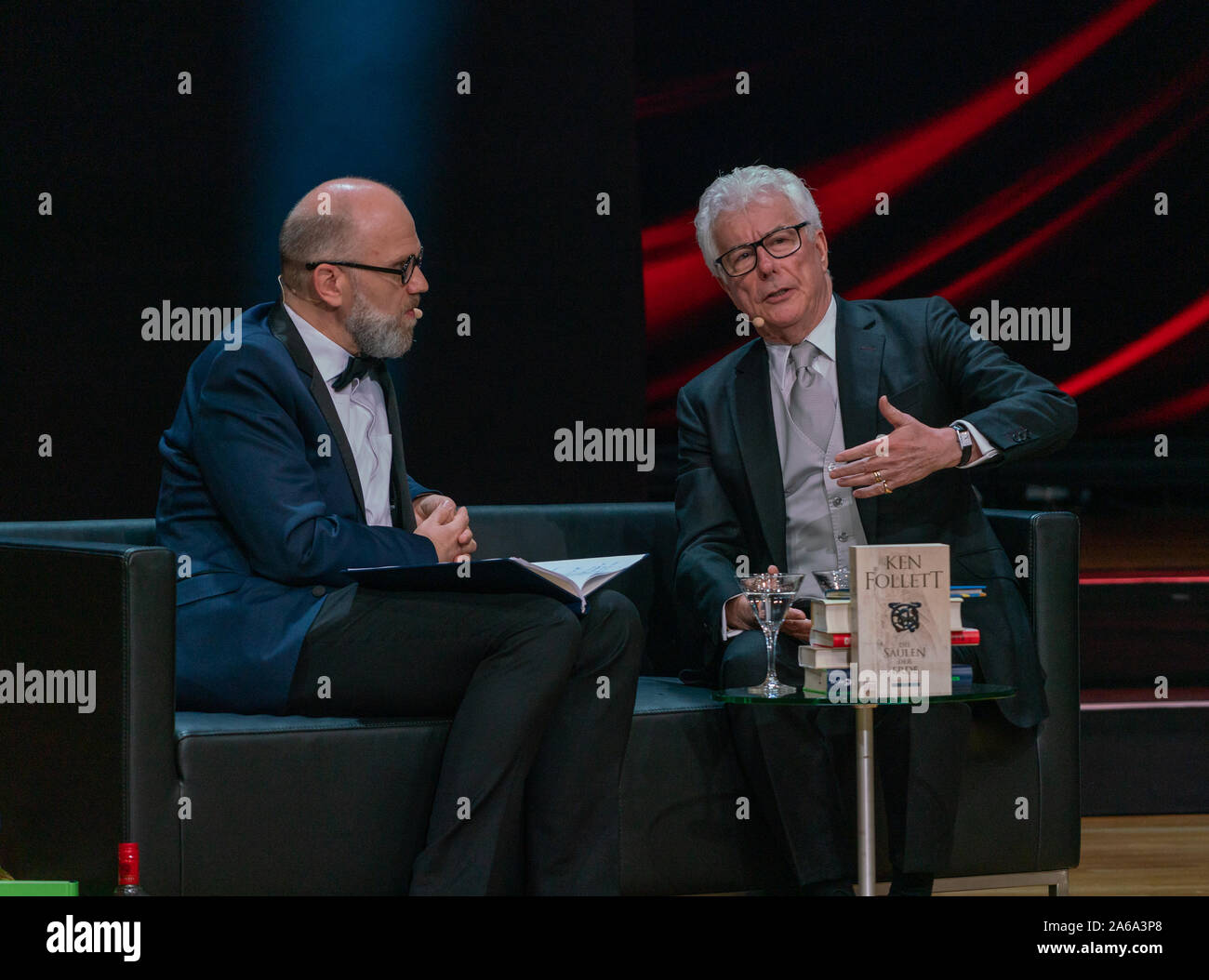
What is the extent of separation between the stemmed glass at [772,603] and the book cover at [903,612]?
13 centimetres

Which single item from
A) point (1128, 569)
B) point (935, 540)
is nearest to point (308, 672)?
point (935, 540)

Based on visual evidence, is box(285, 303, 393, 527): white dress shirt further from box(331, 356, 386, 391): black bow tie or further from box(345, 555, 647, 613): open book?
box(345, 555, 647, 613): open book

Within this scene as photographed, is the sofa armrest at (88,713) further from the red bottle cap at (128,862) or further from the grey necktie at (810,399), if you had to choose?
the grey necktie at (810,399)

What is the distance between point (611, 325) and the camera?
12.5 ft

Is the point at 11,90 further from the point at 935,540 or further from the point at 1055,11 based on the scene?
the point at 1055,11

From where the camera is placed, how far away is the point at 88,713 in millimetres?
2320

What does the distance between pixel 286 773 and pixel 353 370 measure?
74 centimetres

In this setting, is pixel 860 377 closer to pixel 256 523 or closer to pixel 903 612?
pixel 903 612

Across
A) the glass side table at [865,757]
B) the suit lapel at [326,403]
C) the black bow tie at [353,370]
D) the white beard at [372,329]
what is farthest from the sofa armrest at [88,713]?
the glass side table at [865,757]

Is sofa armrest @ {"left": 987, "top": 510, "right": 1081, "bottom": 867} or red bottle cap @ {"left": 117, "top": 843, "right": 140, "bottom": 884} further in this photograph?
sofa armrest @ {"left": 987, "top": 510, "right": 1081, "bottom": 867}

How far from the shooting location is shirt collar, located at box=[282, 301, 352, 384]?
266 centimetres

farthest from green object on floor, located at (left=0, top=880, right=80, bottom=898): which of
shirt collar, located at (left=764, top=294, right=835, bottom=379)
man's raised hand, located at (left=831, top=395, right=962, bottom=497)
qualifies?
shirt collar, located at (left=764, top=294, right=835, bottom=379)

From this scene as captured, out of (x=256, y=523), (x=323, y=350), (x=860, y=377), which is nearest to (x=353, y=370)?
(x=323, y=350)

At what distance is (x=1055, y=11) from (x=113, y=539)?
2.99m
